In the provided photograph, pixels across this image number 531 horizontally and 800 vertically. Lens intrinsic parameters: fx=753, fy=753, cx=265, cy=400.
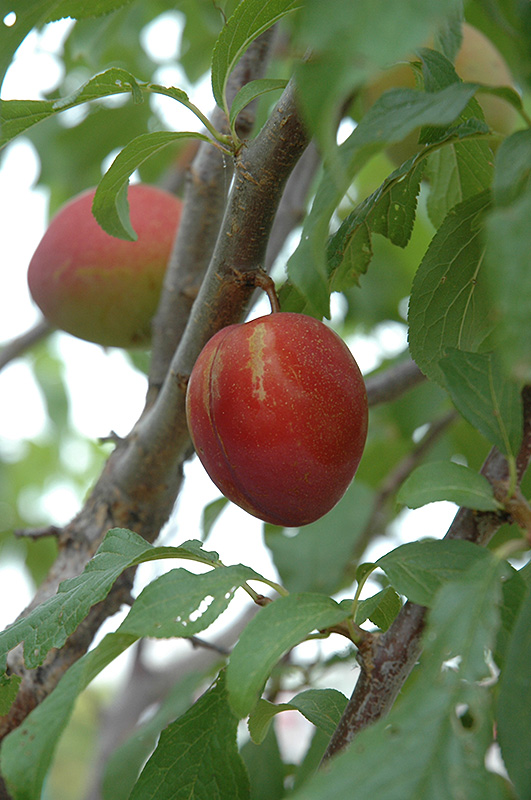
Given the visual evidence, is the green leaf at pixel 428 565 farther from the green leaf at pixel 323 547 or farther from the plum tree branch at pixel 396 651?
the green leaf at pixel 323 547

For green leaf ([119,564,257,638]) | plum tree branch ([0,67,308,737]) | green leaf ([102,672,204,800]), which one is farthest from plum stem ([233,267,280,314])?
green leaf ([102,672,204,800])

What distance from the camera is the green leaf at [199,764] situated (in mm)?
505

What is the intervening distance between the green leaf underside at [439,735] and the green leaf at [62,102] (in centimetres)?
39

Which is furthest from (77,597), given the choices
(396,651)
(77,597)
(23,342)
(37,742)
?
(23,342)

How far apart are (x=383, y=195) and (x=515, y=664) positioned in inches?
13.7

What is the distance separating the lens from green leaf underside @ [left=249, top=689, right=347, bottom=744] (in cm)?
54

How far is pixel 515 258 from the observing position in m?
0.28

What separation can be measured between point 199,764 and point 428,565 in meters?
0.22

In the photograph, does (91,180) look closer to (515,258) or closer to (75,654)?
(75,654)

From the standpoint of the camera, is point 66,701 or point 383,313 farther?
point 383,313

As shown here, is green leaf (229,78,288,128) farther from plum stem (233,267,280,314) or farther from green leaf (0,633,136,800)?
green leaf (0,633,136,800)

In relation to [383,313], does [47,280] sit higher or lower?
lower

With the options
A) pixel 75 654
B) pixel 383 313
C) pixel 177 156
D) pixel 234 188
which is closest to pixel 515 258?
pixel 234 188

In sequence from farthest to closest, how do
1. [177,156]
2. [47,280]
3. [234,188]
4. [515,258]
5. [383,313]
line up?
[177,156] → [383,313] → [47,280] → [234,188] → [515,258]
